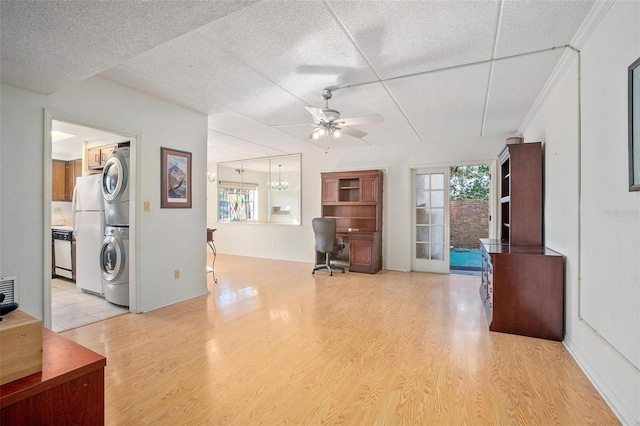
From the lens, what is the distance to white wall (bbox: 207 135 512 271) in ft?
17.3

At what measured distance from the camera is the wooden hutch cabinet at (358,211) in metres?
5.54

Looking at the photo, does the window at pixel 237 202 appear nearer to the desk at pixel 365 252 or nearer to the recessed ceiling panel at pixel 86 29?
the desk at pixel 365 252

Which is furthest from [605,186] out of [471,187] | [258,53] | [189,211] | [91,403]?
[471,187]

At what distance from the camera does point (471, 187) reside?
29.8 ft

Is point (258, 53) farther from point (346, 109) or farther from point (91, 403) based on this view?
point (91, 403)

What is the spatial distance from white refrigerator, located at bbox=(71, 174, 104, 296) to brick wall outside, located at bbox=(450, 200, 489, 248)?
8.58 meters

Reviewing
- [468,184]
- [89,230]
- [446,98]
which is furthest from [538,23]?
[468,184]

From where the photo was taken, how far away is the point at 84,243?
13.4 ft

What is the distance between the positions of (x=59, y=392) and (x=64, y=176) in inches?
235

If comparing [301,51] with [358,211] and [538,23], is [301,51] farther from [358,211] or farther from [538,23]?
[358,211]

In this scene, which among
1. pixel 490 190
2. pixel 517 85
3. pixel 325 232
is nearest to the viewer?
pixel 517 85

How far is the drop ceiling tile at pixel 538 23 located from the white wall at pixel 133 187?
345 cm

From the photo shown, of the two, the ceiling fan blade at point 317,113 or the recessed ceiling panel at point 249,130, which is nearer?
the ceiling fan blade at point 317,113

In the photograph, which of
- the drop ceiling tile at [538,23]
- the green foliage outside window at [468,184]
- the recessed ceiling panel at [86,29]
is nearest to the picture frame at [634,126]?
the drop ceiling tile at [538,23]
